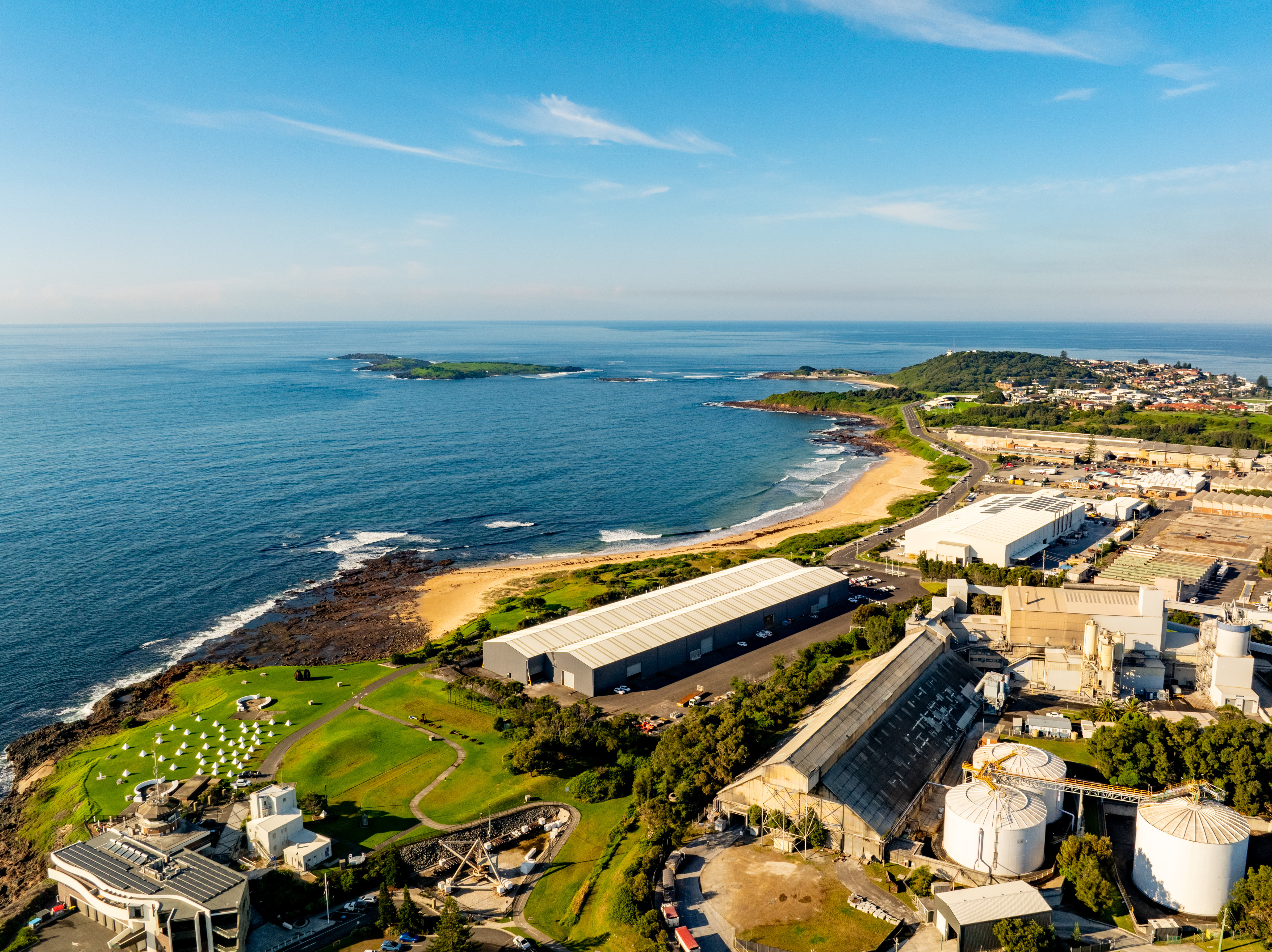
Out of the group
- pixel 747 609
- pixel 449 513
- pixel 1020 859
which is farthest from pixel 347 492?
pixel 1020 859

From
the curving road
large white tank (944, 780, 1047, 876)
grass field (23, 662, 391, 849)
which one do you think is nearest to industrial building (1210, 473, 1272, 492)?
the curving road

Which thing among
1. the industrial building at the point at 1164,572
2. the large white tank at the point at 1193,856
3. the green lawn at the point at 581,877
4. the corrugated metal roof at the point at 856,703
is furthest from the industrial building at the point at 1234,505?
the green lawn at the point at 581,877

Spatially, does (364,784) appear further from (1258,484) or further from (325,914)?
(1258,484)

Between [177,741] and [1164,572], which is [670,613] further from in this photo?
[1164,572]

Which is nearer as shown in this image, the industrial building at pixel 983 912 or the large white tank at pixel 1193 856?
the industrial building at pixel 983 912

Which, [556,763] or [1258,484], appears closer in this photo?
[556,763]

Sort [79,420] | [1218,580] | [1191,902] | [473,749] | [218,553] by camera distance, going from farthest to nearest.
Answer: [79,420] < [218,553] < [1218,580] < [473,749] < [1191,902]

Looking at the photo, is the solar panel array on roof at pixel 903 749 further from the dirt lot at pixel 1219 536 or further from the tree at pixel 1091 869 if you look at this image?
the dirt lot at pixel 1219 536
